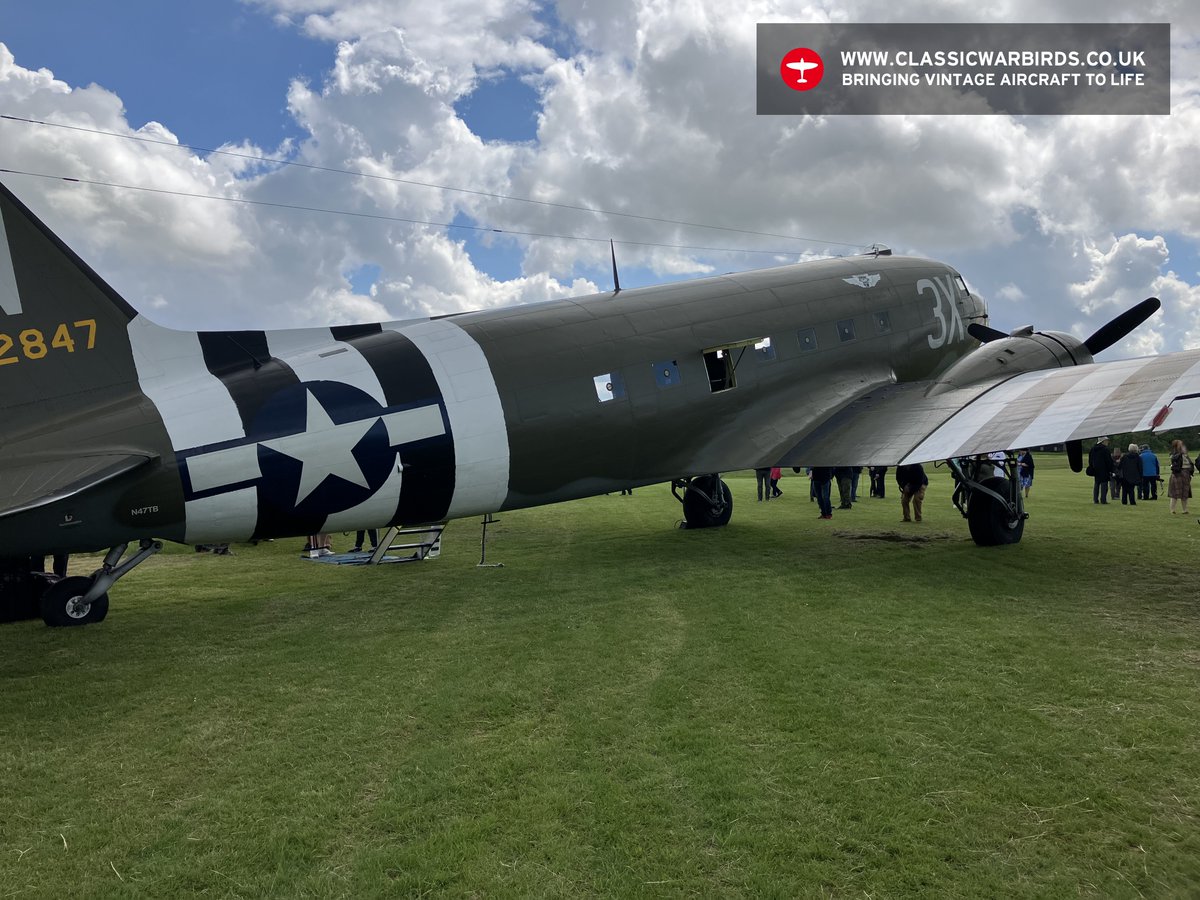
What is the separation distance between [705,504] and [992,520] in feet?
19.3

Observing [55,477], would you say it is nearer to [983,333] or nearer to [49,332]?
[49,332]

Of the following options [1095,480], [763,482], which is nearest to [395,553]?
[763,482]

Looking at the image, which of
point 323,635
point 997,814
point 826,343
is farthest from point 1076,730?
point 826,343

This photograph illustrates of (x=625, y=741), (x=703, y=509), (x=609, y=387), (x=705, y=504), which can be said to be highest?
(x=609, y=387)

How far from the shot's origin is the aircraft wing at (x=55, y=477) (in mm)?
7176

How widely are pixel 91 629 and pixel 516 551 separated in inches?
278

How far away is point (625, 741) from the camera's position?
5.30 metres

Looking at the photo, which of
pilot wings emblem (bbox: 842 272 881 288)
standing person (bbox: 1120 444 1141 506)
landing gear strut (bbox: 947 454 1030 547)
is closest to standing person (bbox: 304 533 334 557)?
pilot wings emblem (bbox: 842 272 881 288)

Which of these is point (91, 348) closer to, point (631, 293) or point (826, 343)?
point (631, 293)

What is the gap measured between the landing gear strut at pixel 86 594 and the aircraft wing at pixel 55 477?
3.99ft

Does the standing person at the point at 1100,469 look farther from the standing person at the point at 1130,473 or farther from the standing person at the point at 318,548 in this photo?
the standing person at the point at 318,548

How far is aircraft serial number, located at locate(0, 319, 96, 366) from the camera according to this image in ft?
27.1

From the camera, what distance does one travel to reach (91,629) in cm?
898

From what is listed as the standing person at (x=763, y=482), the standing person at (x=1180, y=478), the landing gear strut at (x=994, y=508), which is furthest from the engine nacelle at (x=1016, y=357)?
the standing person at (x=763, y=482)
